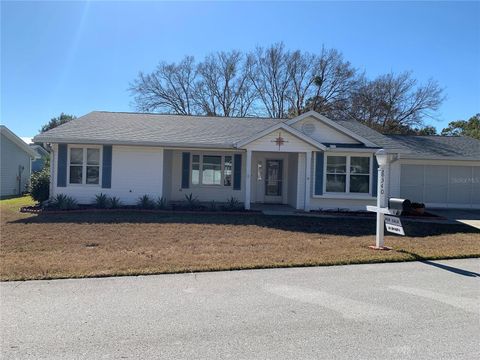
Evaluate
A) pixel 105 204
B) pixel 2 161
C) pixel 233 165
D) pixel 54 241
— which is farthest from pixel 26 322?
pixel 2 161

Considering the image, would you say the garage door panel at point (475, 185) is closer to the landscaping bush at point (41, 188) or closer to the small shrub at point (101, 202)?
the small shrub at point (101, 202)

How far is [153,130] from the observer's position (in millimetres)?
17406

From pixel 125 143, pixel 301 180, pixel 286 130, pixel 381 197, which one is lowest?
pixel 381 197

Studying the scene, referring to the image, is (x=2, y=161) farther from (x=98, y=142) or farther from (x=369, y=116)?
(x=369, y=116)

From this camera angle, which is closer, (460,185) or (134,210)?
(134,210)

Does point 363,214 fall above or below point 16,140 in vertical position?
below

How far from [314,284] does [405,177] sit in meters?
14.8

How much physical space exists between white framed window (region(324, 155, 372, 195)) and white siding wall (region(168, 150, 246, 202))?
379cm

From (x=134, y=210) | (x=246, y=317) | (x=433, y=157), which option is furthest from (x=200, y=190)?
(x=246, y=317)

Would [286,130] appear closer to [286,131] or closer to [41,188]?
[286,131]

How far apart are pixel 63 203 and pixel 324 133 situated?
10649mm

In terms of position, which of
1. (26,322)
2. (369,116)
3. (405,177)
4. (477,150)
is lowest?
(26,322)

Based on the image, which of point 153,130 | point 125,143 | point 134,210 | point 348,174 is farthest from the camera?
point 153,130

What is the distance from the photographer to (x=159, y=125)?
18.5 meters
